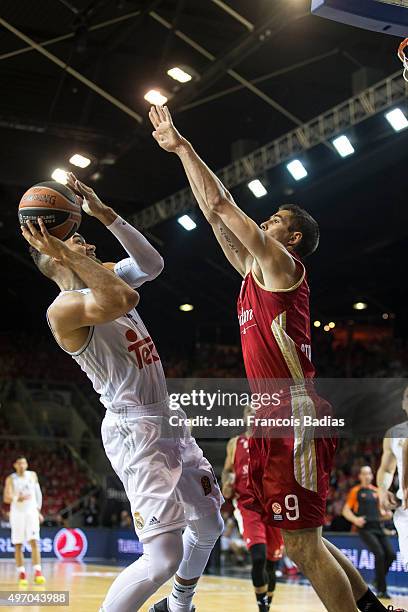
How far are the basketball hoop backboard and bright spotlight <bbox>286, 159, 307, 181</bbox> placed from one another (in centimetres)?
1012

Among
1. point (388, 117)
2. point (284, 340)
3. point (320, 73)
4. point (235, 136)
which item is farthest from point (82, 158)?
point (284, 340)

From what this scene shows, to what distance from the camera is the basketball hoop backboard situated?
15.7ft

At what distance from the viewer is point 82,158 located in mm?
15672

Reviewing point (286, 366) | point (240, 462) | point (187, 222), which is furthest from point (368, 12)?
point (187, 222)

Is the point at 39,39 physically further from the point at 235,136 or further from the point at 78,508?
the point at 78,508

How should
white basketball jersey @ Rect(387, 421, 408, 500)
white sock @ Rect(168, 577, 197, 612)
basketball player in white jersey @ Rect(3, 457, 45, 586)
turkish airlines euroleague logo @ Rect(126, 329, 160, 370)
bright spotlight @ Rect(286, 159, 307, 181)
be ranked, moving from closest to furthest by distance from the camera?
turkish airlines euroleague logo @ Rect(126, 329, 160, 370)
white sock @ Rect(168, 577, 197, 612)
white basketball jersey @ Rect(387, 421, 408, 500)
basketball player in white jersey @ Rect(3, 457, 45, 586)
bright spotlight @ Rect(286, 159, 307, 181)

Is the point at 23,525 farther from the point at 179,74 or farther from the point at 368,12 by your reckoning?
the point at 368,12

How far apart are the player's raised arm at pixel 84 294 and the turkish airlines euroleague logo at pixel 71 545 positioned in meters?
14.8

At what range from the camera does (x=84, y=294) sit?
Answer: 4906 millimetres

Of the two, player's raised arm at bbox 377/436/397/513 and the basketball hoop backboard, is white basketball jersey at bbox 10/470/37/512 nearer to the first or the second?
player's raised arm at bbox 377/436/397/513

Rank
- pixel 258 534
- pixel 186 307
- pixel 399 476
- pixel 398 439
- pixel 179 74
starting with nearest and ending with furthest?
pixel 399 476 < pixel 398 439 < pixel 258 534 < pixel 179 74 < pixel 186 307

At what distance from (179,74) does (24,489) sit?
7.07 metres

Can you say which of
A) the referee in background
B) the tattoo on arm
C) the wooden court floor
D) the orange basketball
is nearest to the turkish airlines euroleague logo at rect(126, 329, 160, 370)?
the orange basketball

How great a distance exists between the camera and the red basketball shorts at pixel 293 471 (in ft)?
15.7
